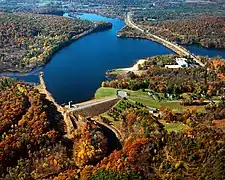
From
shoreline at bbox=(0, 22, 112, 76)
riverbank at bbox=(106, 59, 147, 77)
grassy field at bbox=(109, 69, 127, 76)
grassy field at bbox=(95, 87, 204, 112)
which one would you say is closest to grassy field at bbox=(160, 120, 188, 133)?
grassy field at bbox=(95, 87, 204, 112)

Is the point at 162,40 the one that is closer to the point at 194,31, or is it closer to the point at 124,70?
the point at 194,31

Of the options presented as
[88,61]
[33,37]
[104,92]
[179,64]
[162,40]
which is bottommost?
[104,92]

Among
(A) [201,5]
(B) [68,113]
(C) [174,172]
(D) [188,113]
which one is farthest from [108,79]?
(A) [201,5]

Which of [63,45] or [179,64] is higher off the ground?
[179,64]

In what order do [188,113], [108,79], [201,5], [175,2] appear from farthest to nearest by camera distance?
[175,2] < [201,5] < [108,79] < [188,113]

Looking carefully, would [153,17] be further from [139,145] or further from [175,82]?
[139,145]

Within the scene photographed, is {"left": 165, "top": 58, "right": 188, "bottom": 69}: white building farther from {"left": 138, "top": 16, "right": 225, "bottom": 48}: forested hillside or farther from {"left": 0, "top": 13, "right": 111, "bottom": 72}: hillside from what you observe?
{"left": 0, "top": 13, "right": 111, "bottom": 72}: hillside

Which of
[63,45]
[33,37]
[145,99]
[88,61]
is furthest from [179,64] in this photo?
[33,37]
